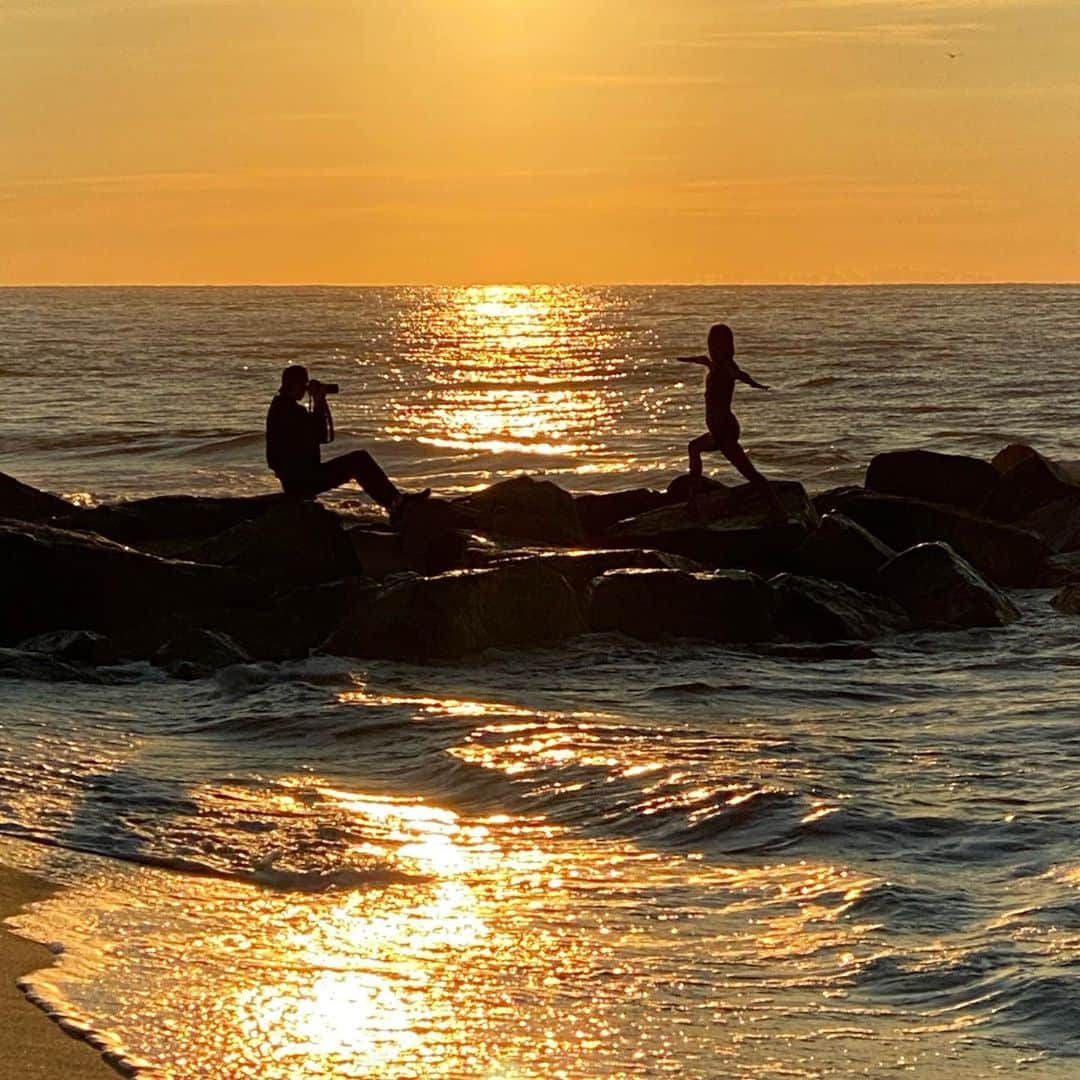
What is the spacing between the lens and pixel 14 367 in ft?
186

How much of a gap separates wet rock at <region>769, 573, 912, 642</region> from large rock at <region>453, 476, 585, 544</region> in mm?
2315

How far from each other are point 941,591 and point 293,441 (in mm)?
5023

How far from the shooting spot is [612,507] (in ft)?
57.5

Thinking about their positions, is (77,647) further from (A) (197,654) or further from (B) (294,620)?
(B) (294,620)

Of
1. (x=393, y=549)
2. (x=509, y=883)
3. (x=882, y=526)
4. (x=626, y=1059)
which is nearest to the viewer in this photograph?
(x=626, y=1059)

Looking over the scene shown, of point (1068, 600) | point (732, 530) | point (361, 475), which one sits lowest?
point (1068, 600)

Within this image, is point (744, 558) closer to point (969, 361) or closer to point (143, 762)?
point (143, 762)

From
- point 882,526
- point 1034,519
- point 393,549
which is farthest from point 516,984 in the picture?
point 1034,519

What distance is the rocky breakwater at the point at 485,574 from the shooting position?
41.8 ft

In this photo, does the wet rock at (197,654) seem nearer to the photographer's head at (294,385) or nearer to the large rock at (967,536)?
the photographer's head at (294,385)

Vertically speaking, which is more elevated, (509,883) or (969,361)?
(969,361)

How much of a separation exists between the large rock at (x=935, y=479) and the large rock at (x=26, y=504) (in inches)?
298

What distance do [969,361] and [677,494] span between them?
40467mm

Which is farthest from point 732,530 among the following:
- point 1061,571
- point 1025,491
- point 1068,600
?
point 1025,491
